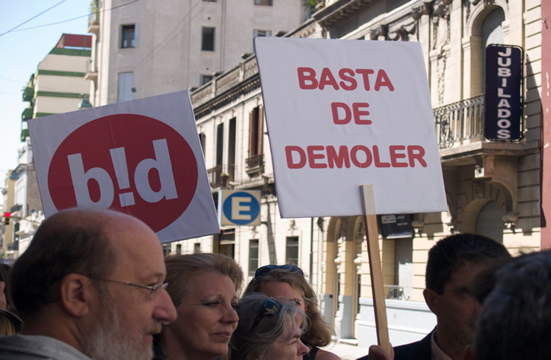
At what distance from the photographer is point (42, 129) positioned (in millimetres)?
5664

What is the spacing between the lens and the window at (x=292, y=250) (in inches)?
1044

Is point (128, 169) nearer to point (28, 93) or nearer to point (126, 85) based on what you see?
point (126, 85)

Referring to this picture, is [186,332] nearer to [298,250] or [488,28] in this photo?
[488,28]

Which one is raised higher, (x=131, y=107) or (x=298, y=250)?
(x=131, y=107)

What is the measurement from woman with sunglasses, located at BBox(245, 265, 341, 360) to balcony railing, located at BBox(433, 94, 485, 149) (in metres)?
12.2

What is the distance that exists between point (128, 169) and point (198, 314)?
2.11 meters

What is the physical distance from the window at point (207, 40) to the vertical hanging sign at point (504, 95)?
30719mm

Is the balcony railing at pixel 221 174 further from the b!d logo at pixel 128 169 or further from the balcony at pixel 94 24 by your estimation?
the b!d logo at pixel 128 169

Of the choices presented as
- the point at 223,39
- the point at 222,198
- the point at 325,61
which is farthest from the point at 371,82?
the point at 223,39

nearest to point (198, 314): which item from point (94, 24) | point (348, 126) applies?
point (348, 126)

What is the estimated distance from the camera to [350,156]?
4.48 metres

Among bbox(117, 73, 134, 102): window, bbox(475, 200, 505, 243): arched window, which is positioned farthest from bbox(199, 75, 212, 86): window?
bbox(475, 200, 505, 243): arched window

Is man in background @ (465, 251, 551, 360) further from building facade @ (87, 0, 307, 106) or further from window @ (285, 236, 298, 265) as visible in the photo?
building facade @ (87, 0, 307, 106)

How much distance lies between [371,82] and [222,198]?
1649cm
